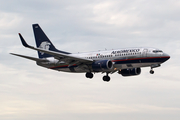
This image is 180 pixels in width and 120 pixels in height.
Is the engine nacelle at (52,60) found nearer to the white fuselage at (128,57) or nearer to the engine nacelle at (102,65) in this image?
the white fuselage at (128,57)

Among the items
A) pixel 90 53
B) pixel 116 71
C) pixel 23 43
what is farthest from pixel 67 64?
pixel 23 43

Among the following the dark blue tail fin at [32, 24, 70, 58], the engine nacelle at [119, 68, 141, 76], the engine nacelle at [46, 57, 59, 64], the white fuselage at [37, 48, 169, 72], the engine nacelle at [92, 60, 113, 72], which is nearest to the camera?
the white fuselage at [37, 48, 169, 72]

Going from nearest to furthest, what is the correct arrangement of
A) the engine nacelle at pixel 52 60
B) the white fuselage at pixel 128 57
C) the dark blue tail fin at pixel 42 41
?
the white fuselage at pixel 128 57 → the engine nacelle at pixel 52 60 → the dark blue tail fin at pixel 42 41

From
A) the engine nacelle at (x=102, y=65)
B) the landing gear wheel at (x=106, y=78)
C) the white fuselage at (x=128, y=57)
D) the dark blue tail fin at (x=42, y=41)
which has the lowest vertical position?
the landing gear wheel at (x=106, y=78)

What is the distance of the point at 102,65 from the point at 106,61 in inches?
38.2

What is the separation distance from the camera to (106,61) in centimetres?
6344

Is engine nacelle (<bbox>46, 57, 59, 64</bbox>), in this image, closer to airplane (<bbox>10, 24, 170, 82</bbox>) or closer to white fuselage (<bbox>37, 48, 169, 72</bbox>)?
airplane (<bbox>10, 24, 170, 82</bbox>)

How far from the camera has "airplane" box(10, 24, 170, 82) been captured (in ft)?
204

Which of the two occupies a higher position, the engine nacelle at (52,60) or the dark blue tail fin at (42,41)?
the dark blue tail fin at (42,41)

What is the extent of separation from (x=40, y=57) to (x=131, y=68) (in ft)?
65.7

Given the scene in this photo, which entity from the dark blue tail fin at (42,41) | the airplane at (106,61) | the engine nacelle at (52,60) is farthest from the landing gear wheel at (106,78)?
the dark blue tail fin at (42,41)

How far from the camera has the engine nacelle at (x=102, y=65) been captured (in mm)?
63000

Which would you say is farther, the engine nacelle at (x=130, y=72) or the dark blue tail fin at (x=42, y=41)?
the dark blue tail fin at (x=42, y=41)

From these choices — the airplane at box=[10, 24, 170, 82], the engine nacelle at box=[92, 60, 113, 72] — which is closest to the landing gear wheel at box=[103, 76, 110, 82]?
the airplane at box=[10, 24, 170, 82]
